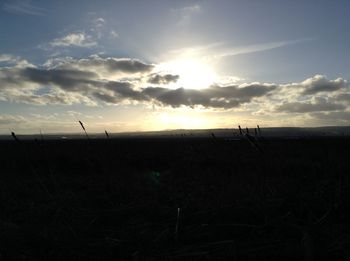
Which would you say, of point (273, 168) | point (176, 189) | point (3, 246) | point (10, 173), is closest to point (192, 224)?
point (3, 246)

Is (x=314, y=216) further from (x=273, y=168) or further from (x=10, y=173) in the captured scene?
(x=10, y=173)

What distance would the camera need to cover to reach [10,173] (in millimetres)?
19562

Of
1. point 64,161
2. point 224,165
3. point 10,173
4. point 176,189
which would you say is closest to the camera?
point 176,189

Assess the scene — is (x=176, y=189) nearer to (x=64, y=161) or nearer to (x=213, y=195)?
(x=213, y=195)

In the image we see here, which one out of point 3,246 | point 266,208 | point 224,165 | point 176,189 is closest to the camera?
point 3,246

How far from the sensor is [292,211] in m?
8.84

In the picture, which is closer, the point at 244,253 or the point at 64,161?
the point at 244,253

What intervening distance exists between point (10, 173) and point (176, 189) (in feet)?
33.9

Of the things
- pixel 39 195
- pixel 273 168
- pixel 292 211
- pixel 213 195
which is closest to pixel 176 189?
pixel 213 195

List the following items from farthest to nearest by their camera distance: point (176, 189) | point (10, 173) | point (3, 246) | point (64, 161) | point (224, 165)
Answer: point (64, 161) < point (224, 165) < point (10, 173) < point (176, 189) < point (3, 246)

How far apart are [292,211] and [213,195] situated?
3.50 metres

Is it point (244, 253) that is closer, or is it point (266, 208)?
point (244, 253)

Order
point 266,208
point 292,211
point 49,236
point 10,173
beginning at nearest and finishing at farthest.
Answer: point 49,236 < point 266,208 < point 292,211 < point 10,173

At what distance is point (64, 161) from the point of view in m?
24.5
